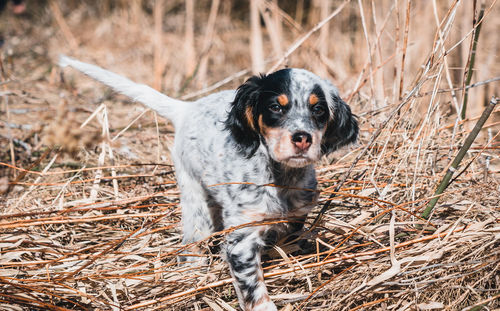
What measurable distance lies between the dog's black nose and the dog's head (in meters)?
0.03

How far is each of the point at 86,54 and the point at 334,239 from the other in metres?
4.84

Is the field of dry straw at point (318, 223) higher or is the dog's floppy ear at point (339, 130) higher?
the dog's floppy ear at point (339, 130)

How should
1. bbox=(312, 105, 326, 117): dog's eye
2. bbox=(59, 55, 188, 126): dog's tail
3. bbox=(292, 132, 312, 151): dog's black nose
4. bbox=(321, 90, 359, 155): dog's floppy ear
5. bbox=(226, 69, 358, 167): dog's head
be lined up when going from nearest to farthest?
bbox=(292, 132, 312, 151): dog's black nose
bbox=(226, 69, 358, 167): dog's head
bbox=(312, 105, 326, 117): dog's eye
bbox=(321, 90, 359, 155): dog's floppy ear
bbox=(59, 55, 188, 126): dog's tail

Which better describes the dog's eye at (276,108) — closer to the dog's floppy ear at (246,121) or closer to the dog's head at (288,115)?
the dog's head at (288,115)

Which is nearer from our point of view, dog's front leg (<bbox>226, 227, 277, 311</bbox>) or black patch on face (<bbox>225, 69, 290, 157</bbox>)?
dog's front leg (<bbox>226, 227, 277, 311</bbox>)

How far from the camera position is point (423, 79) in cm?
200

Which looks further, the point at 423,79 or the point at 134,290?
the point at 423,79

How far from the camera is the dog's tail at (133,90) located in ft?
7.52

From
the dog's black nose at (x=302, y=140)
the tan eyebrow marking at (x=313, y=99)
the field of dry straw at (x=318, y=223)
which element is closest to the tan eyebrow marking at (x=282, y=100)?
the tan eyebrow marking at (x=313, y=99)

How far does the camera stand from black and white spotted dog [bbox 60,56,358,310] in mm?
1762

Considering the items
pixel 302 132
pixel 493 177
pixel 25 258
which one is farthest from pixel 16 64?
pixel 493 177

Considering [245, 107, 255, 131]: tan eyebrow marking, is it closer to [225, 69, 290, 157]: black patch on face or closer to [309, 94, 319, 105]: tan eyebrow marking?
[225, 69, 290, 157]: black patch on face

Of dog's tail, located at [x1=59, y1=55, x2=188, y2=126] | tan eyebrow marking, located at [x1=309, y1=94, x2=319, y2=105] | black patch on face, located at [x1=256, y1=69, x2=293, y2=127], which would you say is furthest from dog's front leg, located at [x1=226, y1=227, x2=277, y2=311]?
dog's tail, located at [x1=59, y1=55, x2=188, y2=126]

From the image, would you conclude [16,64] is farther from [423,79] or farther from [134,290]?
[423,79]
